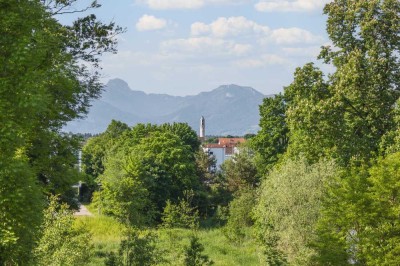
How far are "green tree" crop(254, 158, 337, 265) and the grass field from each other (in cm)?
591

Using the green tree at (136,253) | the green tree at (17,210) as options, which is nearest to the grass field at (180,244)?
the green tree at (136,253)

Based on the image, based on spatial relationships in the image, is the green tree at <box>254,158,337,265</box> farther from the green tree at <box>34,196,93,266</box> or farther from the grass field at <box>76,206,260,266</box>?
the green tree at <box>34,196,93,266</box>

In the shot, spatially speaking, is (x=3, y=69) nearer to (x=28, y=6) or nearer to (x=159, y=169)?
(x=28, y=6)

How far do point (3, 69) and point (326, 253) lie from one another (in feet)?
54.3

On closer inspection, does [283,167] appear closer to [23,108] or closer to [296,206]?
[296,206]

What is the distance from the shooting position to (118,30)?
2352 cm

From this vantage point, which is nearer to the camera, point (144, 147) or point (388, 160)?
point (388, 160)

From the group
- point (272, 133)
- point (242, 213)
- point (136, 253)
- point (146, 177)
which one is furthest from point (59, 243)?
point (272, 133)

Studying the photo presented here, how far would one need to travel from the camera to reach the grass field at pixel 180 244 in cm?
3756

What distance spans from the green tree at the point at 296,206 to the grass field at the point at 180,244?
5912 mm

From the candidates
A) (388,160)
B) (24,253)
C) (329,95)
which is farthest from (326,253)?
(24,253)

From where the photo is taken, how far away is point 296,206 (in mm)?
31156

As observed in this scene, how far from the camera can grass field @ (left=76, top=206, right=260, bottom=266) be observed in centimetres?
3756

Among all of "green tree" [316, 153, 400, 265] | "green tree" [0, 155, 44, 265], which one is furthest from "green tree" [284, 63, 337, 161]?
"green tree" [0, 155, 44, 265]
